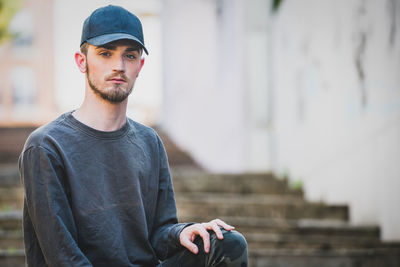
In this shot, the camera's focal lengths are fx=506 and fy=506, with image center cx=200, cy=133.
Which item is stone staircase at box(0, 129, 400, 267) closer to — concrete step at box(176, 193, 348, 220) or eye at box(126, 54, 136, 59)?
concrete step at box(176, 193, 348, 220)

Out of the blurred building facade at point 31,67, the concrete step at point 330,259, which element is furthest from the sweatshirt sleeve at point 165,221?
the blurred building facade at point 31,67

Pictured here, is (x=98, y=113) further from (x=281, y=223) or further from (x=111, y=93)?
(x=281, y=223)

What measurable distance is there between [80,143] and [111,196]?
0.69ft

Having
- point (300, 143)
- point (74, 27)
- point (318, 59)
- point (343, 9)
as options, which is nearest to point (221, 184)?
point (300, 143)

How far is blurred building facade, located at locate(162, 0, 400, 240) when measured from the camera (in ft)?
12.7

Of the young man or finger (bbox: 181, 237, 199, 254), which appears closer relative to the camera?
the young man

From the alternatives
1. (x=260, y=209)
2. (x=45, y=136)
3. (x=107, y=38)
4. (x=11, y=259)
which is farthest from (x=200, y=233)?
(x=260, y=209)

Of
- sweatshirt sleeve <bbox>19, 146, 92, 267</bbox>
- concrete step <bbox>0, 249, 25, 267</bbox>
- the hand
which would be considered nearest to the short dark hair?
sweatshirt sleeve <bbox>19, 146, 92, 267</bbox>

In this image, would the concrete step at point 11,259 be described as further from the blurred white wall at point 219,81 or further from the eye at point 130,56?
the blurred white wall at point 219,81

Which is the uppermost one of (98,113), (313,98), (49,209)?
(98,113)

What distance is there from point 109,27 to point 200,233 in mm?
768

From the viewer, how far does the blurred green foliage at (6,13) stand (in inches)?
413

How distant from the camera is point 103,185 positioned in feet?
5.64

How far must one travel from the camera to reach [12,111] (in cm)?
2919
